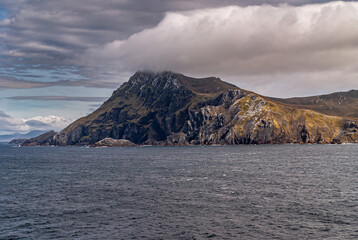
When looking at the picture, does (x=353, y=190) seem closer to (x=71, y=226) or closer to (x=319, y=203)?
(x=319, y=203)

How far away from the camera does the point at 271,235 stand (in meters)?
51.8

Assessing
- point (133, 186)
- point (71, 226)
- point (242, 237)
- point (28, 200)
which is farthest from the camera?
point (133, 186)

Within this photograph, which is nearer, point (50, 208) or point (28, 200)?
point (50, 208)

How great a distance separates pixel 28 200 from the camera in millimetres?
80438

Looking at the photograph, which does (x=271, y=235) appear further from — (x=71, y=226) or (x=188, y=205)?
(x=71, y=226)

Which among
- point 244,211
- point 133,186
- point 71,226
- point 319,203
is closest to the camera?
point 71,226

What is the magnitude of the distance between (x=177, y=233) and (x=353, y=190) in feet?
180

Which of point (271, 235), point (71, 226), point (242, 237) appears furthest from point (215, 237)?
point (71, 226)

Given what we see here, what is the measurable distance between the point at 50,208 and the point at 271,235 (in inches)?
1852

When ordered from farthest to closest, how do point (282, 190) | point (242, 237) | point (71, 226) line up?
point (282, 190) < point (71, 226) < point (242, 237)

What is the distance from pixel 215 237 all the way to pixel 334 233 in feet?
61.9

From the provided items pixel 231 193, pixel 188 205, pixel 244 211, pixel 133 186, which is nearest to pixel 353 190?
pixel 231 193

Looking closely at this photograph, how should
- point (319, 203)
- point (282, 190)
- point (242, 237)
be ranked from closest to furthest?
point (242, 237), point (319, 203), point (282, 190)

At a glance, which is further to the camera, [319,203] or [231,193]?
[231,193]
